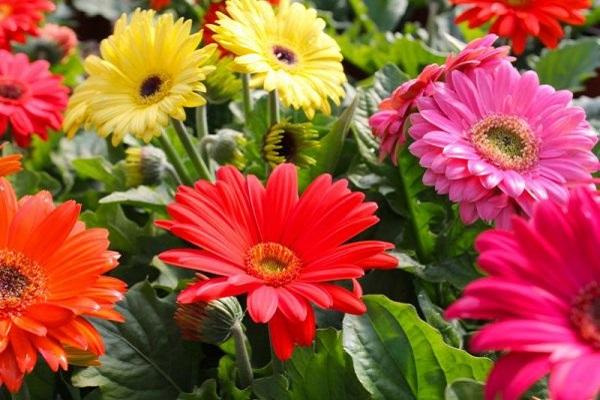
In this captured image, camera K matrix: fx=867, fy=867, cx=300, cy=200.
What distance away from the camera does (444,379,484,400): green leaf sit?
2.17 ft

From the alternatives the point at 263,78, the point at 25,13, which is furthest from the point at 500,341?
the point at 25,13

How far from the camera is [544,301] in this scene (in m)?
0.49

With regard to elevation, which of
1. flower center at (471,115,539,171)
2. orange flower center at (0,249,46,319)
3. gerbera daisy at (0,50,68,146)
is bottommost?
gerbera daisy at (0,50,68,146)

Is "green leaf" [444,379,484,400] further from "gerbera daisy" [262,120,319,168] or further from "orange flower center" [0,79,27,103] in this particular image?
"orange flower center" [0,79,27,103]

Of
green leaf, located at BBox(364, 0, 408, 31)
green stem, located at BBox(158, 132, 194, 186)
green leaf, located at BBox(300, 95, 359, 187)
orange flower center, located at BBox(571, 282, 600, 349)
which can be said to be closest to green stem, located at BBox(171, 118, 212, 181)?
green stem, located at BBox(158, 132, 194, 186)

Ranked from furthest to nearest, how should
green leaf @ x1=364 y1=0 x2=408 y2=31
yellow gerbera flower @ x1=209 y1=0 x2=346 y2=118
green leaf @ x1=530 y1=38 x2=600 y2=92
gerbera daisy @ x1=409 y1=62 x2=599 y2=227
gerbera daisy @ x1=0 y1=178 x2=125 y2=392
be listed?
green leaf @ x1=364 y1=0 x2=408 y2=31
green leaf @ x1=530 y1=38 x2=600 y2=92
yellow gerbera flower @ x1=209 y1=0 x2=346 y2=118
gerbera daisy @ x1=409 y1=62 x2=599 y2=227
gerbera daisy @ x1=0 y1=178 x2=125 y2=392

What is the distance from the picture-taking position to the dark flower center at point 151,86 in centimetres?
87

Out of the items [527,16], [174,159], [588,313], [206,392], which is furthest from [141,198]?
[588,313]

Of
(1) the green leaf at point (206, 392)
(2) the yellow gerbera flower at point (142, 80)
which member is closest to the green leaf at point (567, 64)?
(2) the yellow gerbera flower at point (142, 80)

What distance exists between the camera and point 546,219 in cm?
52

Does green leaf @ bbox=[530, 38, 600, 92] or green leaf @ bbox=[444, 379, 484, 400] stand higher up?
green leaf @ bbox=[444, 379, 484, 400]

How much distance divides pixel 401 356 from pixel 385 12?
3.65 feet

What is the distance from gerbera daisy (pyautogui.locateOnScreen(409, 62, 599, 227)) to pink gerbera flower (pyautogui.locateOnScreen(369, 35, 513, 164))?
0.01 metres

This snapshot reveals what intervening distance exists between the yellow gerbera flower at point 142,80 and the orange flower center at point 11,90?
8.6 inches
